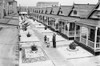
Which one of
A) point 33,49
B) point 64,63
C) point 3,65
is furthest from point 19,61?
point 64,63

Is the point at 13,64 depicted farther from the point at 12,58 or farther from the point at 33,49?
the point at 33,49

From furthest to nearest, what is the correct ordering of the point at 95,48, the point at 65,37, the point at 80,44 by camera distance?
the point at 65,37
the point at 80,44
the point at 95,48

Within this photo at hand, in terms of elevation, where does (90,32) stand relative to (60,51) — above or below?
above

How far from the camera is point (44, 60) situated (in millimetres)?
12688

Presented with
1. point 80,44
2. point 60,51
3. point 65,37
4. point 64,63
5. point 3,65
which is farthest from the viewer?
point 65,37

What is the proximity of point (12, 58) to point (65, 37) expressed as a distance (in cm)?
1175

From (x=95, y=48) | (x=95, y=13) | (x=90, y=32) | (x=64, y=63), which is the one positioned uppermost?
(x=95, y=13)

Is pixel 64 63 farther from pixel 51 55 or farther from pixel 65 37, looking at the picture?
pixel 65 37

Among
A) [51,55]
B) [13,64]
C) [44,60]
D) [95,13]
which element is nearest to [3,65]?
[13,64]

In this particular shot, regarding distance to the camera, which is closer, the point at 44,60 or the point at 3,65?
the point at 3,65

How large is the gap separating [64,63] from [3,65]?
5368 millimetres

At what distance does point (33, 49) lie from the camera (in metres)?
14.9

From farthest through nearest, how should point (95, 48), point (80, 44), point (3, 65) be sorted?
point (80, 44)
point (95, 48)
point (3, 65)

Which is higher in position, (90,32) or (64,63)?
(90,32)
